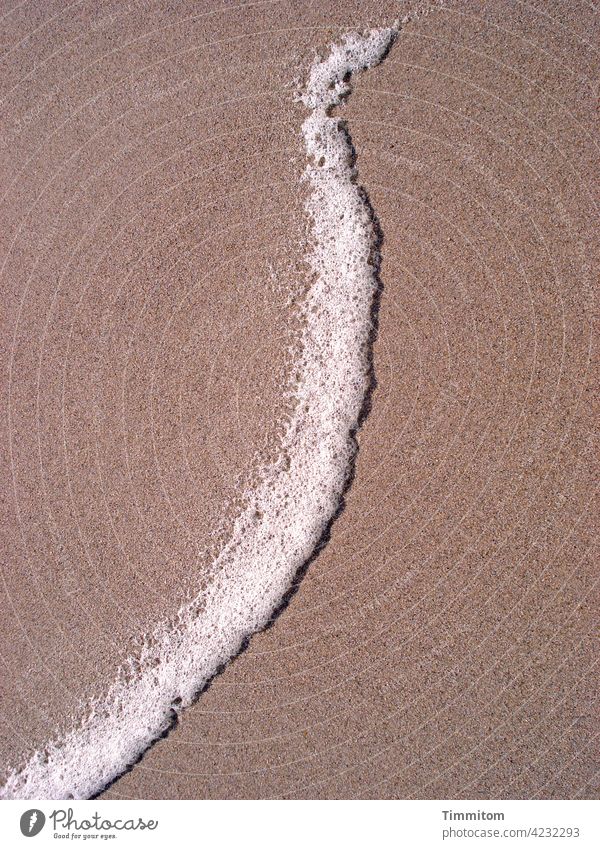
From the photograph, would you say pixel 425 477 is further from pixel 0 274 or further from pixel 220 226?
pixel 0 274
